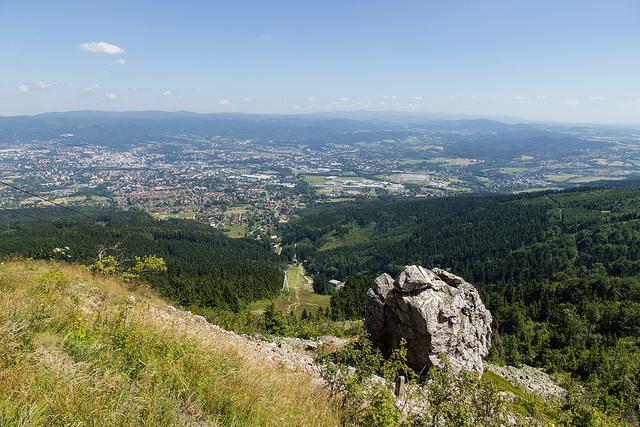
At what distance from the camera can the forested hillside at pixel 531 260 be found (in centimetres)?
3700

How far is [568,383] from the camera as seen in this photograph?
95.9 ft

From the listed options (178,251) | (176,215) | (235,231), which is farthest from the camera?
(176,215)

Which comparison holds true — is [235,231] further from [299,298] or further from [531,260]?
[531,260]

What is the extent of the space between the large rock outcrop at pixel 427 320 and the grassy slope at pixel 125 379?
13.3m

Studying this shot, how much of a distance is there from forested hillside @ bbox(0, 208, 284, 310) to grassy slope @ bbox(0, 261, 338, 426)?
2686cm

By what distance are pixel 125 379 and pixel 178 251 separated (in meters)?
107

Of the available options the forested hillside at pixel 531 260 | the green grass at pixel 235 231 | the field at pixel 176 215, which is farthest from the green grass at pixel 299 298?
the field at pixel 176 215

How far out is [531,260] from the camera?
336ft

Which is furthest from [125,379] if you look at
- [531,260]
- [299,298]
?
[531,260]

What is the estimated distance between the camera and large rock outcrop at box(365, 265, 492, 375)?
18.9 meters

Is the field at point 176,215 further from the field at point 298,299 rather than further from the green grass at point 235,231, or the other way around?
the field at point 298,299

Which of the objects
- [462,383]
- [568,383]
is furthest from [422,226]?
[462,383]

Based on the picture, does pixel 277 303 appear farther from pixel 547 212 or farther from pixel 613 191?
pixel 613 191

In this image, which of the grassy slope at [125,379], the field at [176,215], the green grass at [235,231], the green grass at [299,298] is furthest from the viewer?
the field at [176,215]
